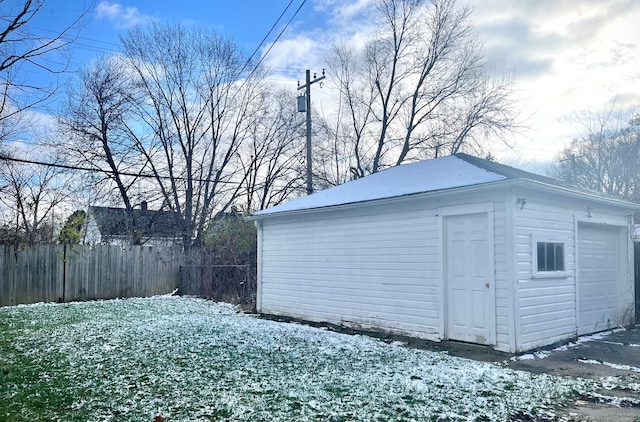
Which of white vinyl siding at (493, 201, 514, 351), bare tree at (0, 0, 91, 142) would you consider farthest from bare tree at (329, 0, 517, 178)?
bare tree at (0, 0, 91, 142)

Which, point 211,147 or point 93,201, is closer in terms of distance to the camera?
point 93,201

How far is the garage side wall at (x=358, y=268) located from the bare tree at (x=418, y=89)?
12.0 metres

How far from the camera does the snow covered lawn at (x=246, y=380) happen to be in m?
4.08

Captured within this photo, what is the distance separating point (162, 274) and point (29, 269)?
3930 mm

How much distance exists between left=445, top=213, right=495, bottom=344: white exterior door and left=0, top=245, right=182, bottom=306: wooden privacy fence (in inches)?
426

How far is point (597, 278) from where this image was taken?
29.6 ft

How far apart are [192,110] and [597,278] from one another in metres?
18.7

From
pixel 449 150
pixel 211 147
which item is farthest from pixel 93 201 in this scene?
pixel 449 150

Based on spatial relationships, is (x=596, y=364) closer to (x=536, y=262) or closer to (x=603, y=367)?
(x=603, y=367)

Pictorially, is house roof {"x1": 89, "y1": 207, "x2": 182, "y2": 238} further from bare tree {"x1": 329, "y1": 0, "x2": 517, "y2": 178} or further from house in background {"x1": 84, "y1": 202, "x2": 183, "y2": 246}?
bare tree {"x1": 329, "y1": 0, "x2": 517, "y2": 178}

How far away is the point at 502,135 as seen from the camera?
65.9 feet

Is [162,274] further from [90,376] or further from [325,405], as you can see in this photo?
[325,405]

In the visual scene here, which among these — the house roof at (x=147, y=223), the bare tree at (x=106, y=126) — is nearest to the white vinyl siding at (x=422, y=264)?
the bare tree at (x=106, y=126)

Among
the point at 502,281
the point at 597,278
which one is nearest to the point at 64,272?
the point at 502,281
